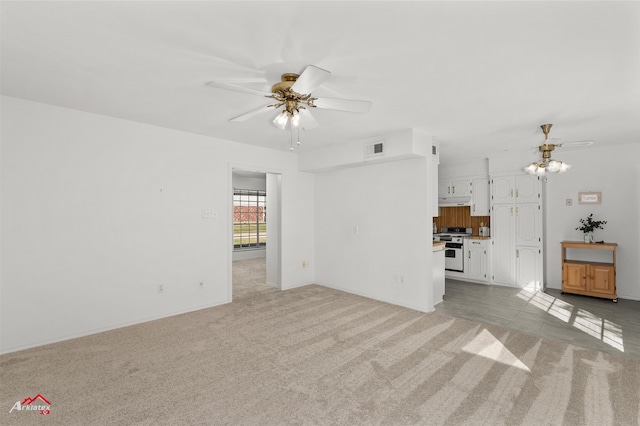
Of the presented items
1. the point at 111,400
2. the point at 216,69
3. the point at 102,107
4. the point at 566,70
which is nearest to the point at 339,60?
the point at 216,69

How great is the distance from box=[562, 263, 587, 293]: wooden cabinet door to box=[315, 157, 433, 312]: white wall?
281cm

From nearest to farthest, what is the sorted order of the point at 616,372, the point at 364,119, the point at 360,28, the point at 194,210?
the point at 360,28
the point at 616,372
the point at 364,119
the point at 194,210

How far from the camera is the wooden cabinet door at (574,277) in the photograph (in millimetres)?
5086

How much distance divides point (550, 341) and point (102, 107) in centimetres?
572

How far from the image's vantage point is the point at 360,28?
1.89m

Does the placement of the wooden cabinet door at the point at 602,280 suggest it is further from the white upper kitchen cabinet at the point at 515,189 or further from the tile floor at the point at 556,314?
the white upper kitchen cabinet at the point at 515,189

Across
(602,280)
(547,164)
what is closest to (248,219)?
(547,164)

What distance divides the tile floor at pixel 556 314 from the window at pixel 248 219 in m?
6.22

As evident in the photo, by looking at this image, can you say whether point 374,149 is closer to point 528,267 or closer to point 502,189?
point 502,189

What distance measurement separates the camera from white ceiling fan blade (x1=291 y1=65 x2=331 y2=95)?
190 cm

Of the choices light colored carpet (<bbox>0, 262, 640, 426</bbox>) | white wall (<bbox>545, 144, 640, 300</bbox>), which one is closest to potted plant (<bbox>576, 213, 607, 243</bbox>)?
white wall (<bbox>545, 144, 640, 300</bbox>)

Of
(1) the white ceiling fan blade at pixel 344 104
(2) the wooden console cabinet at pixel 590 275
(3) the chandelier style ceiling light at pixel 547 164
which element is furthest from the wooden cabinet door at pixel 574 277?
(1) the white ceiling fan blade at pixel 344 104

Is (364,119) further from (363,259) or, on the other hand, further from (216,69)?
(363,259)

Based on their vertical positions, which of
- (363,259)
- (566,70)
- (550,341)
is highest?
(566,70)
